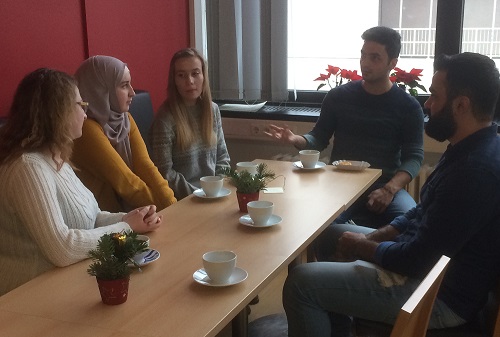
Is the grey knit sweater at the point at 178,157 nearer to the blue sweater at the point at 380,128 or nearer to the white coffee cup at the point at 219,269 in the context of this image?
the blue sweater at the point at 380,128

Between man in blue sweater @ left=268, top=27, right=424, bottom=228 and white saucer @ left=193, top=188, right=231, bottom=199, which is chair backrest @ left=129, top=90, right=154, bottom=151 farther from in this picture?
white saucer @ left=193, top=188, right=231, bottom=199

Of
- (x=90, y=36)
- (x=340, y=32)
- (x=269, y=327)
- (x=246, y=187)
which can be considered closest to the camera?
(x=246, y=187)

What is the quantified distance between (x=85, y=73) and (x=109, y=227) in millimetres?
1062

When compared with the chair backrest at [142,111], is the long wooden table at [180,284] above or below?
below

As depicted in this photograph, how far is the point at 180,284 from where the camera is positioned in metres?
1.57

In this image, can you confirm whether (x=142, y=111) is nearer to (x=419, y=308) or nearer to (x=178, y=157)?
(x=178, y=157)

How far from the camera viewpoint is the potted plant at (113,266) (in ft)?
4.64

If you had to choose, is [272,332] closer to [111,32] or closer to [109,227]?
[109,227]

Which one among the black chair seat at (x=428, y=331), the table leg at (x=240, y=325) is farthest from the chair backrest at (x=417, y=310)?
the table leg at (x=240, y=325)

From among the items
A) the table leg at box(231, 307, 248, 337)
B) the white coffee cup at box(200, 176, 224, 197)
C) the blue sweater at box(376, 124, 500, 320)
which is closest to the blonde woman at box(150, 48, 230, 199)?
the white coffee cup at box(200, 176, 224, 197)

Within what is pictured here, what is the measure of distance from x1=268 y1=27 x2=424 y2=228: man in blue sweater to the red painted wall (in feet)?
3.73

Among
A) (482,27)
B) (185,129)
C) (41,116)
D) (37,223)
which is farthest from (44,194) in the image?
(482,27)

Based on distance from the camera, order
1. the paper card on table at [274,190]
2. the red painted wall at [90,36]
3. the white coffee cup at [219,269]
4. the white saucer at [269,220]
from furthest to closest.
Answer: the red painted wall at [90,36] < the paper card on table at [274,190] < the white saucer at [269,220] < the white coffee cup at [219,269]

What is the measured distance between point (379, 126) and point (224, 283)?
174cm
